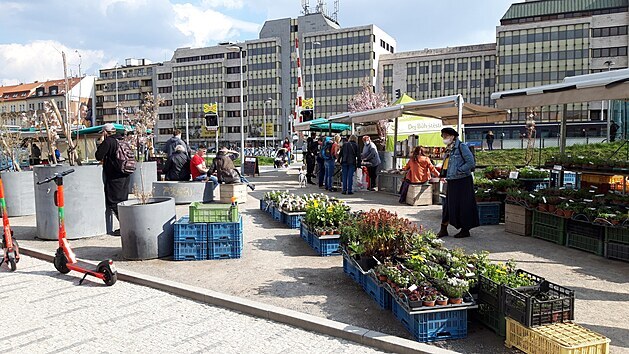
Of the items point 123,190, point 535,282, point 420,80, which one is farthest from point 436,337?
point 420,80

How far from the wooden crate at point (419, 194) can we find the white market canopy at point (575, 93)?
338 cm

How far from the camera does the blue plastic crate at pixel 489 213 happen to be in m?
9.95

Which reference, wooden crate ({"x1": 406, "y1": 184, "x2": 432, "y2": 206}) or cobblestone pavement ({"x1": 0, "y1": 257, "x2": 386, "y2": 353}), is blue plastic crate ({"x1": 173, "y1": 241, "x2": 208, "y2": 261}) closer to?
cobblestone pavement ({"x1": 0, "y1": 257, "x2": 386, "y2": 353})

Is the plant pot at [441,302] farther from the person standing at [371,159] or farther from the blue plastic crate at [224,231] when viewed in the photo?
the person standing at [371,159]

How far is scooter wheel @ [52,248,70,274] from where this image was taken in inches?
262

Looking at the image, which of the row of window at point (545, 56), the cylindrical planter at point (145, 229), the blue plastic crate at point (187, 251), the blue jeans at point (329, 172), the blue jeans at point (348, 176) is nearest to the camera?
the cylindrical planter at point (145, 229)

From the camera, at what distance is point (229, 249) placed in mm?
7332

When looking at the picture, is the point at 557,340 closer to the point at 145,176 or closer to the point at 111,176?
the point at 111,176

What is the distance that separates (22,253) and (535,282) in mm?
7768

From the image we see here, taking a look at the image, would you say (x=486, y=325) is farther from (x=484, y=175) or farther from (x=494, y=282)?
(x=484, y=175)

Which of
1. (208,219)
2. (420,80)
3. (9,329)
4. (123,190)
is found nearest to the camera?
(9,329)

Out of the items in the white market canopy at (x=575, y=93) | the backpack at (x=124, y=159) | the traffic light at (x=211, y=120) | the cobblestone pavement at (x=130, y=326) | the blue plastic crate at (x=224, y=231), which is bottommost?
the cobblestone pavement at (x=130, y=326)

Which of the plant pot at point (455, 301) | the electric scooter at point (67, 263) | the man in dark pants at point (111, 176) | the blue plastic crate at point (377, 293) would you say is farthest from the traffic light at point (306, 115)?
the plant pot at point (455, 301)

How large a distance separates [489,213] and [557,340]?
6.58m
